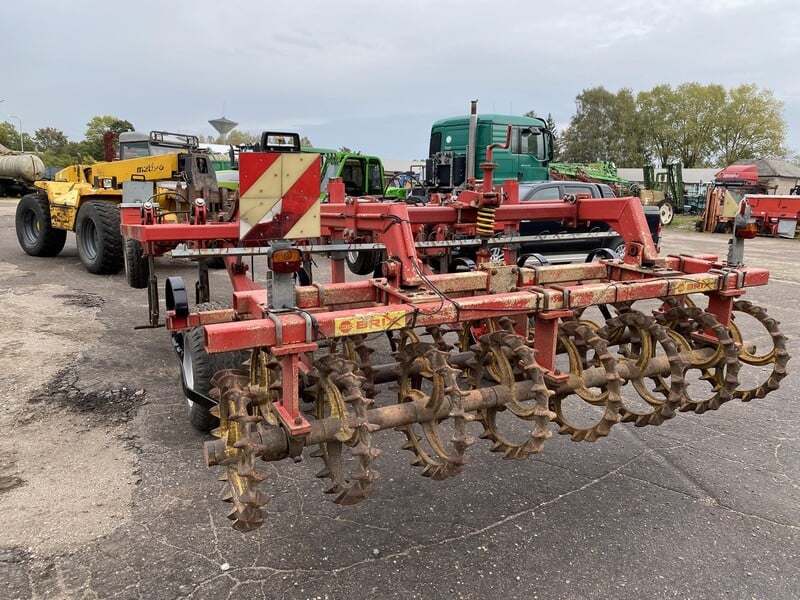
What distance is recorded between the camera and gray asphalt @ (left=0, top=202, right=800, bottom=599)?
8.46ft

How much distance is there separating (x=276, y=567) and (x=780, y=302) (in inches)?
344

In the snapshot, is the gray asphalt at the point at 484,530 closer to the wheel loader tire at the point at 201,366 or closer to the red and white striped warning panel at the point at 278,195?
the wheel loader tire at the point at 201,366

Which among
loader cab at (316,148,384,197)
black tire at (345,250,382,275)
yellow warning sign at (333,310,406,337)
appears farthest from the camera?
loader cab at (316,148,384,197)

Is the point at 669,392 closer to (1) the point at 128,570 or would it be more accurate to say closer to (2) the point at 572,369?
(2) the point at 572,369

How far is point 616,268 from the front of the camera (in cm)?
372

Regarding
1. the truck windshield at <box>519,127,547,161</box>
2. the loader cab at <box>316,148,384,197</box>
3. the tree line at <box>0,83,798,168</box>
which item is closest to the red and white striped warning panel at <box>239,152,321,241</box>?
the loader cab at <box>316,148,384,197</box>

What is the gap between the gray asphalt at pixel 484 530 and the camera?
258cm

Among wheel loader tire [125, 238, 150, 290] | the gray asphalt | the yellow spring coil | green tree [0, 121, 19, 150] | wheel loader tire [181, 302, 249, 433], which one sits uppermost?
green tree [0, 121, 19, 150]

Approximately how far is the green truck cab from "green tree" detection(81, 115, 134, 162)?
49099 millimetres

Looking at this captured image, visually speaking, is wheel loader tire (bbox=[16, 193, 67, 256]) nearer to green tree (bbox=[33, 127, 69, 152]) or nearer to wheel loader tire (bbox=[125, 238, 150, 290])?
wheel loader tire (bbox=[125, 238, 150, 290])

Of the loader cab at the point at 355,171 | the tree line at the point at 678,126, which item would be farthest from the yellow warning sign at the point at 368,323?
the tree line at the point at 678,126

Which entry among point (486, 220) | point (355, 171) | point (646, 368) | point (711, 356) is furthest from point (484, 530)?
point (355, 171)

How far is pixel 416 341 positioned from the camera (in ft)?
10.5

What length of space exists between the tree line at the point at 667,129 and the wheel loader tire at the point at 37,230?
41.2m
